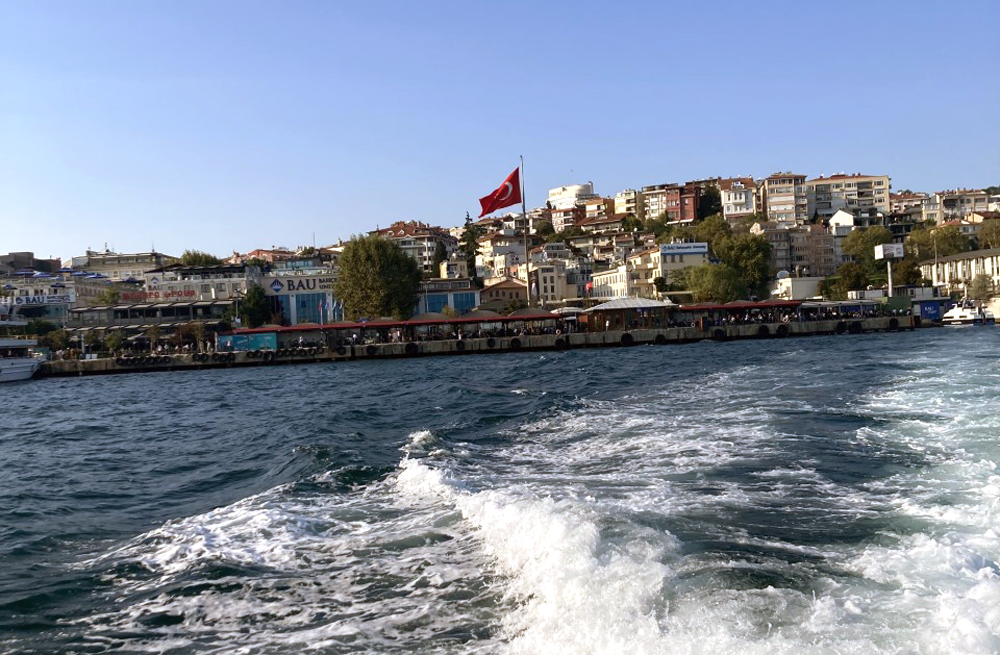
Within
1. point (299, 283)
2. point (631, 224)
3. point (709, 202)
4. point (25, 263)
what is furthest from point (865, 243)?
point (25, 263)

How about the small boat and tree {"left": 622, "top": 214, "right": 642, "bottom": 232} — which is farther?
tree {"left": 622, "top": 214, "right": 642, "bottom": 232}

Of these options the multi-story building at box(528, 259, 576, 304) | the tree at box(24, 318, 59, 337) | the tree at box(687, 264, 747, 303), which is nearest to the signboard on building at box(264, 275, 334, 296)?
the tree at box(24, 318, 59, 337)

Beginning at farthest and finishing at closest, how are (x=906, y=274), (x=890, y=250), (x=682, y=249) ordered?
(x=682, y=249)
(x=906, y=274)
(x=890, y=250)

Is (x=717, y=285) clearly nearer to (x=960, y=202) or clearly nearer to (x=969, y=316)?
(x=969, y=316)

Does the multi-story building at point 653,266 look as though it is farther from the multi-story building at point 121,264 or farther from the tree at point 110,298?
the multi-story building at point 121,264

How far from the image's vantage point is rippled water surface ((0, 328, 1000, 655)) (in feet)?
17.4

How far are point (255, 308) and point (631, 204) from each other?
72265 millimetres

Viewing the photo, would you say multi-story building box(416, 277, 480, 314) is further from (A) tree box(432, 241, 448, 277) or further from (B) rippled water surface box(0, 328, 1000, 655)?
(B) rippled water surface box(0, 328, 1000, 655)

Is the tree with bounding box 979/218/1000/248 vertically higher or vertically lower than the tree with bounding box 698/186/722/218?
lower

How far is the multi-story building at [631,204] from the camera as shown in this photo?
408 ft

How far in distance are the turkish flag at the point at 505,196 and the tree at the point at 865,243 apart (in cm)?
4685

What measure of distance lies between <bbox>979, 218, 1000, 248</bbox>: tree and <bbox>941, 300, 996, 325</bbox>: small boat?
25244 mm

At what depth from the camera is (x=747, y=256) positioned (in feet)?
244

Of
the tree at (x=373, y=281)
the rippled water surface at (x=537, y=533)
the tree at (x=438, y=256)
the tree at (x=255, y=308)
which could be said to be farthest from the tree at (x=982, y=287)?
the rippled water surface at (x=537, y=533)
